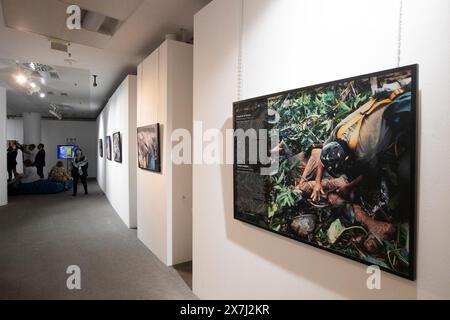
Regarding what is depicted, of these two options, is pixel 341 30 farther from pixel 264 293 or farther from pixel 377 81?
pixel 264 293

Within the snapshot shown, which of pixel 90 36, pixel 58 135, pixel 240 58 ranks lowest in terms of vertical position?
pixel 240 58

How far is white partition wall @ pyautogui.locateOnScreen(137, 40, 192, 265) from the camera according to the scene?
3.54 meters

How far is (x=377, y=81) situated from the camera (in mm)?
1198

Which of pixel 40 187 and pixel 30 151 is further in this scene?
pixel 30 151

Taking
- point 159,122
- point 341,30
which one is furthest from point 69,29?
point 341,30

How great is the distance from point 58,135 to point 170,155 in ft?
41.9

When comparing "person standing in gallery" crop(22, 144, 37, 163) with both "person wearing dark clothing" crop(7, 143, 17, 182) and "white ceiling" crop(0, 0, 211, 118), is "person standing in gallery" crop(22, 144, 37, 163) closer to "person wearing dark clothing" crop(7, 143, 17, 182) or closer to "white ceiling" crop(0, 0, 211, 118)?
"person wearing dark clothing" crop(7, 143, 17, 182)

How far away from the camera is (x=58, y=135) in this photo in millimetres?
13555

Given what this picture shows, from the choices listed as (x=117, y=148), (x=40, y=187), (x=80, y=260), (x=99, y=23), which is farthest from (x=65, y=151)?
(x=99, y=23)

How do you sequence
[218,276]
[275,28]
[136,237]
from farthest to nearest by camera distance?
[136,237], [218,276], [275,28]

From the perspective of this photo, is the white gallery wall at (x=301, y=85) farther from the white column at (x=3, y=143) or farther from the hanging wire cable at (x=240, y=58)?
the white column at (x=3, y=143)

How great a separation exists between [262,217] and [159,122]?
7.98 ft

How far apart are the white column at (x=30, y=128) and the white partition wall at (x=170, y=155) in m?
10.8

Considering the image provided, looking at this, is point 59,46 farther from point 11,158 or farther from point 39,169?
point 39,169
